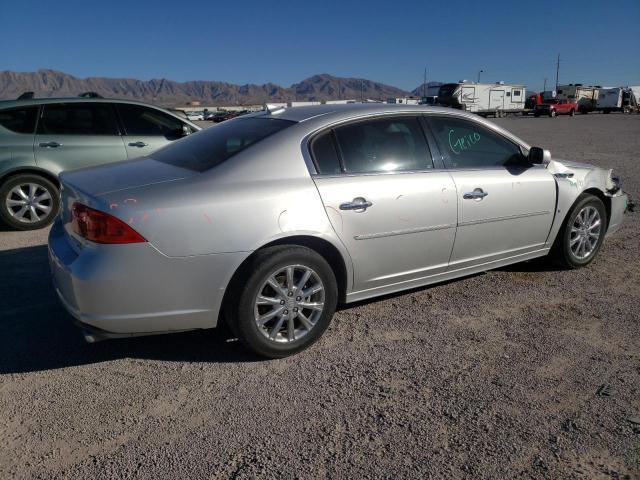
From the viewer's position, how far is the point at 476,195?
4.02 meters

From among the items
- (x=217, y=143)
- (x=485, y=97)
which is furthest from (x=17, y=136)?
(x=485, y=97)

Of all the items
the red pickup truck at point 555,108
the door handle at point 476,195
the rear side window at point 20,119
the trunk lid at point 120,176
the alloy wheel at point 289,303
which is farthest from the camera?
the red pickup truck at point 555,108

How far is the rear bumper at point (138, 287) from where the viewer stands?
9.32 ft

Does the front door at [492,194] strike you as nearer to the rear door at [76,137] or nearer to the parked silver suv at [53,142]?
the parked silver suv at [53,142]

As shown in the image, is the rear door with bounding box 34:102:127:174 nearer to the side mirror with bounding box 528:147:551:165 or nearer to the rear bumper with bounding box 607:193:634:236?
the side mirror with bounding box 528:147:551:165

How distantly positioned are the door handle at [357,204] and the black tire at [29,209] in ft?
14.9

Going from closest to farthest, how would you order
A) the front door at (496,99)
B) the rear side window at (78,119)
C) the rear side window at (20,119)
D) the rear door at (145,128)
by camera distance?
the rear side window at (20,119) → the rear side window at (78,119) → the rear door at (145,128) → the front door at (496,99)

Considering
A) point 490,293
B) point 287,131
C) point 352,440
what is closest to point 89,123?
point 287,131

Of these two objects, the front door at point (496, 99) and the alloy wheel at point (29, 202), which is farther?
the front door at point (496, 99)

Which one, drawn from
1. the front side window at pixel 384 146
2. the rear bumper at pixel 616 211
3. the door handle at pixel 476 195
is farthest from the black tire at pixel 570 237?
the front side window at pixel 384 146

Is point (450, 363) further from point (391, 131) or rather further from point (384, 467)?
point (391, 131)

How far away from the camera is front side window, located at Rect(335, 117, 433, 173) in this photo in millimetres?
3625

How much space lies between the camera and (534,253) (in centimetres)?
465

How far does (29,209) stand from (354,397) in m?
5.21
